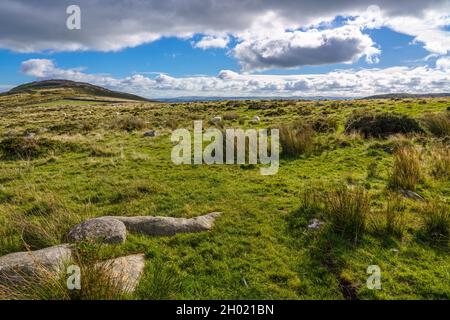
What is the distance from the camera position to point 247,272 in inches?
208

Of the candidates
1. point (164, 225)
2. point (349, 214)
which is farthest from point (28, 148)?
point (349, 214)

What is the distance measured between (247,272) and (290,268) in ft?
2.55

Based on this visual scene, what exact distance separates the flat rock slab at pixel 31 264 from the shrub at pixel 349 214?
5141 millimetres

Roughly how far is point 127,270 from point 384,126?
1844 cm

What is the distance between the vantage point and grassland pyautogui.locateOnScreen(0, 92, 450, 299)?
16.2 ft

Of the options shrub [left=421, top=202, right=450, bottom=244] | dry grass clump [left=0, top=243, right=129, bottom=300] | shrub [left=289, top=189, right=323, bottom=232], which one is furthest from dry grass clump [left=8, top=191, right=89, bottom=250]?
shrub [left=421, top=202, right=450, bottom=244]

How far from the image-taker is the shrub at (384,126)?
1827 cm

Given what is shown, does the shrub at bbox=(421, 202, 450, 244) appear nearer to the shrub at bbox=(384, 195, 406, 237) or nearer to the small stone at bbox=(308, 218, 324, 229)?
the shrub at bbox=(384, 195, 406, 237)

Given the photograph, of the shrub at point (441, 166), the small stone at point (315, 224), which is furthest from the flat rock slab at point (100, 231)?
the shrub at point (441, 166)

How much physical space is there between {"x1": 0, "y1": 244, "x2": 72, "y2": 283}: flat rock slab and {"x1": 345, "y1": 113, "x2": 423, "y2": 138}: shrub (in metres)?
17.3

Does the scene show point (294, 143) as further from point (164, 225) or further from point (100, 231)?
point (100, 231)

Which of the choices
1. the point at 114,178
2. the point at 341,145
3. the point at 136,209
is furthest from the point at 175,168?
the point at 341,145
